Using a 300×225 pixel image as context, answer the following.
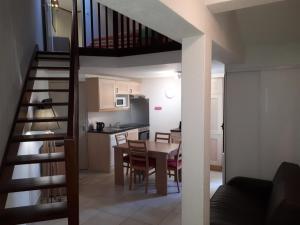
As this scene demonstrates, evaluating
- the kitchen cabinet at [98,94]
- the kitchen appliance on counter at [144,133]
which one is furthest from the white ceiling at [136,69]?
the kitchen appliance on counter at [144,133]

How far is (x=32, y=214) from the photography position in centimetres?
183

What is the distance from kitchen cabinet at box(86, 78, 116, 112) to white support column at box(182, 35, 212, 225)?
3756 mm

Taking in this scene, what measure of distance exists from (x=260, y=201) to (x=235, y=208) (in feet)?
1.95

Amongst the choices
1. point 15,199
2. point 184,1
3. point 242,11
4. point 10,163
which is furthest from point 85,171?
Answer: point 184,1

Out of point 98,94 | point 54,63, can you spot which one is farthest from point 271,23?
point 98,94

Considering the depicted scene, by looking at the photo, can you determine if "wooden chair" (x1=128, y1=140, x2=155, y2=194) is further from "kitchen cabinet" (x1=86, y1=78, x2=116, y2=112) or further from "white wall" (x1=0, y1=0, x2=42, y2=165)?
"white wall" (x1=0, y1=0, x2=42, y2=165)

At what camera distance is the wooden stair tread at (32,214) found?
69.2 inches

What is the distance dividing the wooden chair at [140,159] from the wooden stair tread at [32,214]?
2293 mm

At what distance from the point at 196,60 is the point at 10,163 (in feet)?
6.12

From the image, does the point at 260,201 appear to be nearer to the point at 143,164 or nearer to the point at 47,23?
the point at 143,164

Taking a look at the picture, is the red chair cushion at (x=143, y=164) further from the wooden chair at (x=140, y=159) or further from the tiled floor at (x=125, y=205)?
the tiled floor at (x=125, y=205)

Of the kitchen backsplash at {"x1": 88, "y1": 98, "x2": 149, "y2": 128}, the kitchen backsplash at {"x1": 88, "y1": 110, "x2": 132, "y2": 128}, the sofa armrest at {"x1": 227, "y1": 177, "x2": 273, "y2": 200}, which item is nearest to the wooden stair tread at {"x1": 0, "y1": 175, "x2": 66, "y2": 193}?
the sofa armrest at {"x1": 227, "y1": 177, "x2": 273, "y2": 200}

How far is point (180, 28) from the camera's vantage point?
57.9 inches

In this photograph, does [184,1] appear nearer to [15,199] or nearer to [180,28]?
[180,28]
